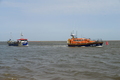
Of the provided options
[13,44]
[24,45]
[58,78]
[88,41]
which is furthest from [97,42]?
[58,78]

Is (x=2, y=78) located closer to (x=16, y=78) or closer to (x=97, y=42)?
(x=16, y=78)

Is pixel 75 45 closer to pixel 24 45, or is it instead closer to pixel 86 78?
pixel 24 45

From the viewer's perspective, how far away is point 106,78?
1101 cm

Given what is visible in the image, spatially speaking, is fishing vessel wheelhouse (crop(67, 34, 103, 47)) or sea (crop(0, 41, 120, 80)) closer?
sea (crop(0, 41, 120, 80))

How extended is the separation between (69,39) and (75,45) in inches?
158

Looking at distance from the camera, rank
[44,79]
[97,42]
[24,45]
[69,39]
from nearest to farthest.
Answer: [44,79] → [97,42] → [69,39] → [24,45]

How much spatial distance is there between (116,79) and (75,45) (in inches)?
1719

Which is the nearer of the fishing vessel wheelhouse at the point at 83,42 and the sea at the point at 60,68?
the sea at the point at 60,68

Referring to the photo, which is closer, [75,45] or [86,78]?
[86,78]

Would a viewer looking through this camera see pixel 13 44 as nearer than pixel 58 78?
No

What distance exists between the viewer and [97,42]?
5272 centimetres

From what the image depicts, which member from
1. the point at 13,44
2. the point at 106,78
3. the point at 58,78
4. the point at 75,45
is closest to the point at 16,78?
the point at 58,78

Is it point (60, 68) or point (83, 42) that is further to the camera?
point (83, 42)

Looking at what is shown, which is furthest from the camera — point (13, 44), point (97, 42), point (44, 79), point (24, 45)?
point (13, 44)
